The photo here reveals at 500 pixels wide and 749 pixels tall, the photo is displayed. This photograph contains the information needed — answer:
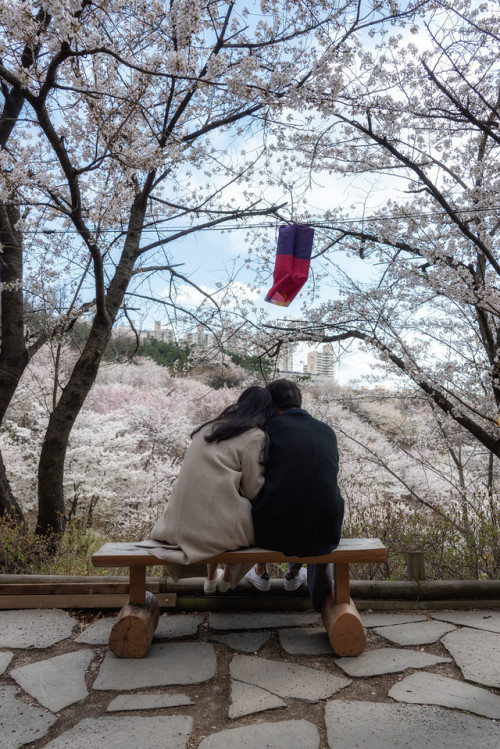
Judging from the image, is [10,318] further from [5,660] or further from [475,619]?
[475,619]

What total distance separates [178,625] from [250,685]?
2.48 feet

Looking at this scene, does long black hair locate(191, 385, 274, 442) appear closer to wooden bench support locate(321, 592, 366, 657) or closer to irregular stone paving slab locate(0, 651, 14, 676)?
wooden bench support locate(321, 592, 366, 657)

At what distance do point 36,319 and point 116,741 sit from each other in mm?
6585

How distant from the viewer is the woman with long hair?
225 centimetres

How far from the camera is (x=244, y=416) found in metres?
2.49

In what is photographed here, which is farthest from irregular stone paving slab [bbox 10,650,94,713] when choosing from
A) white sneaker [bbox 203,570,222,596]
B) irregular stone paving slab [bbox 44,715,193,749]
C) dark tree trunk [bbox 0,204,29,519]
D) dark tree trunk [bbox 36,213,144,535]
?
dark tree trunk [bbox 0,204,29,519]

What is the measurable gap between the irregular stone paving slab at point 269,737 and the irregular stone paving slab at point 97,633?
1007 mm

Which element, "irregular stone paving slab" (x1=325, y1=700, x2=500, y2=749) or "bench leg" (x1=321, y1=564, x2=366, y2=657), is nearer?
"irregular stone paving slab" (x1=325, y1=700, x2=500, y2=749)

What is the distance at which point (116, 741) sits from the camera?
1655mm

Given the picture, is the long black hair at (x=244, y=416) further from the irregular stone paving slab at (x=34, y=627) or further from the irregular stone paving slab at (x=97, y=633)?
the irregular stone paving slab at (x=34, y=627)

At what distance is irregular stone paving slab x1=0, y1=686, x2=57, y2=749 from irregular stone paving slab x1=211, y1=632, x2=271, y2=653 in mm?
891

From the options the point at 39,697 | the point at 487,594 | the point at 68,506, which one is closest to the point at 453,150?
the point at 487,594

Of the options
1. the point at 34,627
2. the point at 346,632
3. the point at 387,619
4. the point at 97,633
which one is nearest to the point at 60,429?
the point at 34,627

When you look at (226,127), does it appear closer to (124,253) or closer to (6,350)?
(124,253)
